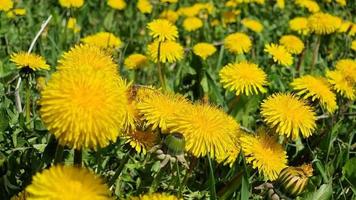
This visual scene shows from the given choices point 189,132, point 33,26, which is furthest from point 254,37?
point 189,132

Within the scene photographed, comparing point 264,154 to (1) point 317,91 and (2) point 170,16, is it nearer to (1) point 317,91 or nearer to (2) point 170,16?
(1) point 317,91

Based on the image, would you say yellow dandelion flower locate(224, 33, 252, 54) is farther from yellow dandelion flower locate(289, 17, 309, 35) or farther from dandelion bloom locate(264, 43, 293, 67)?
yellow dandelion flower locate(289, 17, 309, 35)

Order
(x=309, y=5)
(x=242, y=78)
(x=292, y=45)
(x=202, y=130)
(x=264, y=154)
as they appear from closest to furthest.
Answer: (x=202, y=130) < (x=264, y=154) < (x=242, y=78) < (x=292, y=45) < (x=309, y=5)

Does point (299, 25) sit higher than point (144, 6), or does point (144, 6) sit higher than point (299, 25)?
point (144, 6)

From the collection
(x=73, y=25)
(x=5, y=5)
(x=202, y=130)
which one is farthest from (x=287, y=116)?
(x=73, y=25)

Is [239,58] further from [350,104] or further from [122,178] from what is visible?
[122,178]

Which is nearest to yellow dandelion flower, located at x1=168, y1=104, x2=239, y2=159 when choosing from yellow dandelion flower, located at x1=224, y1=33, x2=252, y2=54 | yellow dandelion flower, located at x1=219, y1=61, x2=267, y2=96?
yellow dandelion flower, located at x1=219, y1=61, x2=267, y2=96

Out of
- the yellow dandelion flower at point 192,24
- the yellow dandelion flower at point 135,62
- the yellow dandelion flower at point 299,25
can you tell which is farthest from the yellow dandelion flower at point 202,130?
the yellow dandelion flower at point 299,25

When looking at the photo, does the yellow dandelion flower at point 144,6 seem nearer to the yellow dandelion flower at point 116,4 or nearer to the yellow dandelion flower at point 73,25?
the yellow dandelion flower at point 116,4
